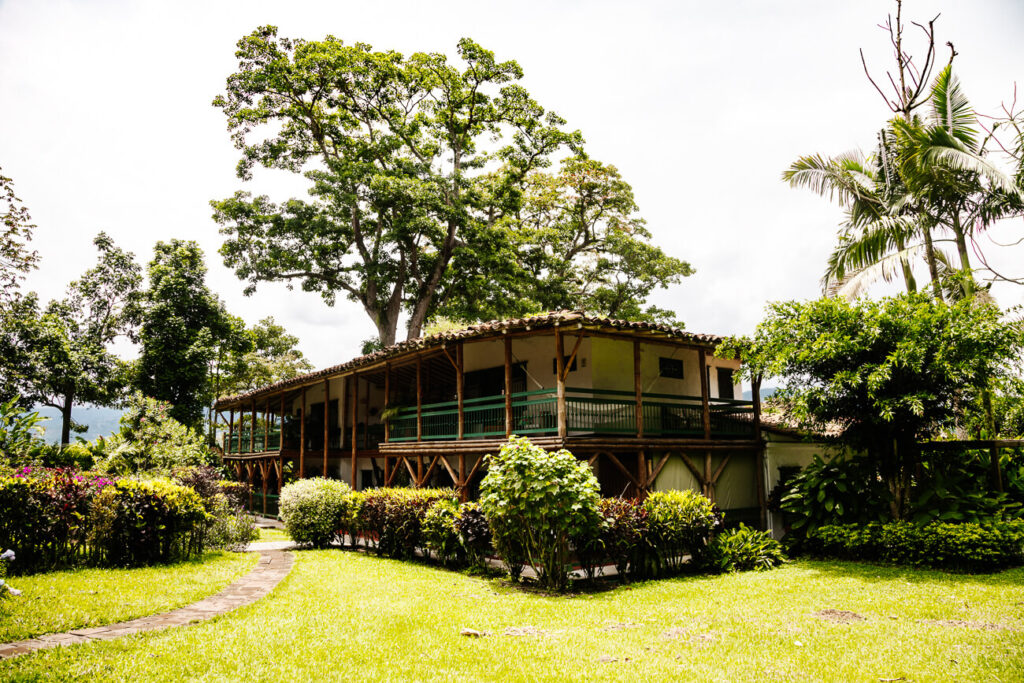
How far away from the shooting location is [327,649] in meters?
6.55

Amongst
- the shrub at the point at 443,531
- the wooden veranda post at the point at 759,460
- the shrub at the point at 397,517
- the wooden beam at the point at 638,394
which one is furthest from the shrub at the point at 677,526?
the wooden veranda post at the point at 759,460

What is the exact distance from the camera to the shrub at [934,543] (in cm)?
1071

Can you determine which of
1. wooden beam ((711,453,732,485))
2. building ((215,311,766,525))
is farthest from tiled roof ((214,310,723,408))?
wooden beam ((711,453,732,485))

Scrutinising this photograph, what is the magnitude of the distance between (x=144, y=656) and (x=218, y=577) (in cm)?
467

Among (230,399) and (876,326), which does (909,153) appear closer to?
(876,326)

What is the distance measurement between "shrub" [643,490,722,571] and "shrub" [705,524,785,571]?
296 mm

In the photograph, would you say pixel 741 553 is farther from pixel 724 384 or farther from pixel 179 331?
pixel 179 331

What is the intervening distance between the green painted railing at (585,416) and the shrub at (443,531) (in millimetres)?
2331

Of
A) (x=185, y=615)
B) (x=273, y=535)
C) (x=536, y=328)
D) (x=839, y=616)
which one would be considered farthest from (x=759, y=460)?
(x=185, y=615)

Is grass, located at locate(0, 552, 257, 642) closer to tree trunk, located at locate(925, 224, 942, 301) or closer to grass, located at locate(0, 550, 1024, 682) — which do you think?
grass, located at locate(0, 550, 1024, 682)

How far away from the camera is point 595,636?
23.7ft

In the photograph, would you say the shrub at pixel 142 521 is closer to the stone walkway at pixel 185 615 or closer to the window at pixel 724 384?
the stone walkway at pixel 185 615

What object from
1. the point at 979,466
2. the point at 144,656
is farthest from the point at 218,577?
the point at 979,466

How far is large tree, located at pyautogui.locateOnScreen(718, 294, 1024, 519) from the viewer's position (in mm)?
11414
